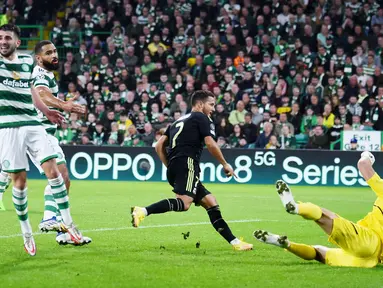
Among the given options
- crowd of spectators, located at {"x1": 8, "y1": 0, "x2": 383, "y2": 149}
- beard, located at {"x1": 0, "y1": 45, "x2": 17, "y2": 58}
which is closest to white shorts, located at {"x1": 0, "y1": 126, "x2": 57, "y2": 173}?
beard, located at {"x1": 0, "y1": 45, "x2": 17, "y2": 58}

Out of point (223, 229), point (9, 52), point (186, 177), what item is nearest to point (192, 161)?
point (186, 177)

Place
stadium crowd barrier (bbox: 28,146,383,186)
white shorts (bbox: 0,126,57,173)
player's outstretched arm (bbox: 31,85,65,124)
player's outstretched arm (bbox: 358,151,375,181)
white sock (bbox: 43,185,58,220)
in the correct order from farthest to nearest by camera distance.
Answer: stadium crowd barrier (bbox: 28,146,383,186)
white sock (bbox: 43,185,58,220)
player's outstretched arm (bbox: 31,85,65,124)
white shorts (bbox: 0,126,57,173)
player's outstretched arm (bbox: 358,151,375,181)

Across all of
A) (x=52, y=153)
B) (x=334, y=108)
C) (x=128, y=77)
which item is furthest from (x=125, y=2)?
Answer: (x=52, y=153)

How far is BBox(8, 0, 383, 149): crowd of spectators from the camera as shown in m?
22.8

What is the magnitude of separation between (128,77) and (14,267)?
59.6ft

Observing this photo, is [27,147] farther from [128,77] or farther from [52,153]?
[128,77]

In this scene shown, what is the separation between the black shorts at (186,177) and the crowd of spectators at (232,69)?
1237 cm

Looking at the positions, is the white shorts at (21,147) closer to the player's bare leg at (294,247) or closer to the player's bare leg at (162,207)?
the player's bare leg at (162,207)

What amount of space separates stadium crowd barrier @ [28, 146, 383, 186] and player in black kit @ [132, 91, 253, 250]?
11.5 meters

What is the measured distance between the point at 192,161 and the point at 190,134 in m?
0.32

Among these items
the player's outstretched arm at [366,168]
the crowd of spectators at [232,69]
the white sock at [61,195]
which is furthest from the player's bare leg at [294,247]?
the crowd of spectators at [232,69]

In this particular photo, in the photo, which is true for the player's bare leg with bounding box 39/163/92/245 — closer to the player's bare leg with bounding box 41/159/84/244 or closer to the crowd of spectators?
the player's bare leg with bounding box 41/159/84/244

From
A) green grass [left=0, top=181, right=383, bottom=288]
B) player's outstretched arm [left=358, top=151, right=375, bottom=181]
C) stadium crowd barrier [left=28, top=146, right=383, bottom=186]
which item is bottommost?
stadium crowd barrier [left=28, top=146, right=383, bottom=186]

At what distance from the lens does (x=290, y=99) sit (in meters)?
23.6
